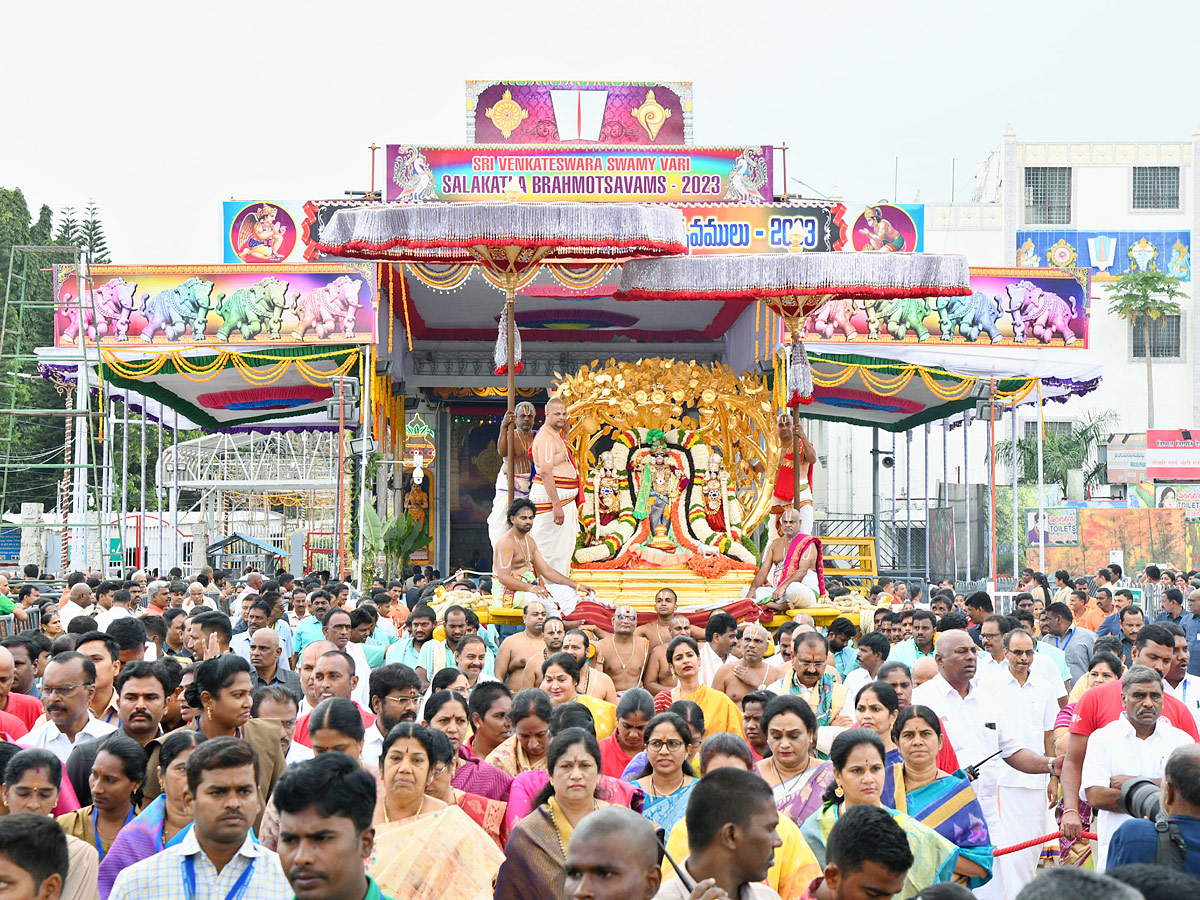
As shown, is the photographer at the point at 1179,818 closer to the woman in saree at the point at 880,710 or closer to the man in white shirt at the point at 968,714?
the woman in saree at the point at 880,710

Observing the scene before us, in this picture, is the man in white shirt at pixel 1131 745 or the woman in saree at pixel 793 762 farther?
the man in white shirt at pixel 1131 745

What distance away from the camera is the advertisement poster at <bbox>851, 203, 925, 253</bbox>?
21.9m

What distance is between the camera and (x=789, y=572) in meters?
13.9

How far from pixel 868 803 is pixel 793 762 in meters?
0.83

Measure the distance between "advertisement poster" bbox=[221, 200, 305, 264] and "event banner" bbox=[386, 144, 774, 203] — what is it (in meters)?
2.08

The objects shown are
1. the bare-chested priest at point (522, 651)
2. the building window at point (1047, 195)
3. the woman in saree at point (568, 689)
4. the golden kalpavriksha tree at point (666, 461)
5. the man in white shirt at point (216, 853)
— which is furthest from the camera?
the building window at point (1047, 195)

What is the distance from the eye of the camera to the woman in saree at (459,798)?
479cm

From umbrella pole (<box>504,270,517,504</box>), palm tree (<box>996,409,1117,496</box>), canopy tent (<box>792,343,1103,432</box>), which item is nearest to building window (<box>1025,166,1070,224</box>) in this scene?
palm tree (<box>996,409,1117,496</box>)

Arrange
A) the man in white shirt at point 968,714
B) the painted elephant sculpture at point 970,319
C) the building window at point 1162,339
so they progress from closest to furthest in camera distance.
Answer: the man in white shirt at point 968,714 < the painted elephant sculpture at point 970,319 < the building window at point 1162,339

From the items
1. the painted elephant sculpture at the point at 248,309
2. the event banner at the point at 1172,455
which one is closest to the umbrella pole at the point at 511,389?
the painted elephant sculpture at the point at 248,309

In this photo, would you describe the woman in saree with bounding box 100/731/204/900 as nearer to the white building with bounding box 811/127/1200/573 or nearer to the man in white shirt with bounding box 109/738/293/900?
the man in white shirt with bounding box 109/738/293/900

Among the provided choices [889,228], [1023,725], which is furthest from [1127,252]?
[1023,725]

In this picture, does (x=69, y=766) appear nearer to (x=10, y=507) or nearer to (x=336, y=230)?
(x=336, y=230)

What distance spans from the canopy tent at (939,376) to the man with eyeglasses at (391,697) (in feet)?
42.6
